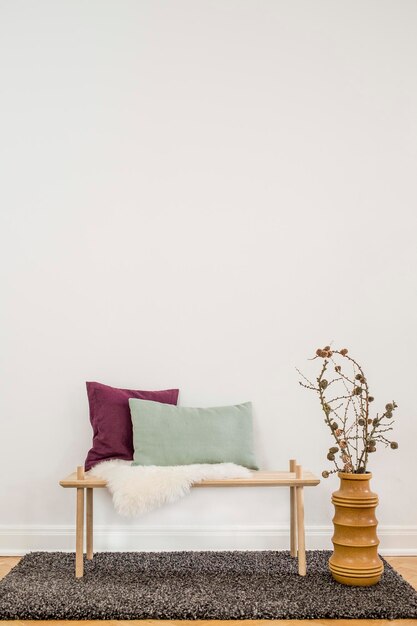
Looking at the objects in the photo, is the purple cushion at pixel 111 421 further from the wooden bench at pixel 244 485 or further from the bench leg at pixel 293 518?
the bench leg at pixel 293 518

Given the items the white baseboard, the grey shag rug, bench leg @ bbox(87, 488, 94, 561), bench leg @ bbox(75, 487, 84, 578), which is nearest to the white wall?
the white baseboard

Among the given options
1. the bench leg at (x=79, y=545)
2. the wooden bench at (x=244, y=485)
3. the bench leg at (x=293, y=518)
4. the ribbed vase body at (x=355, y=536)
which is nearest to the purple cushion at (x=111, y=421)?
the wooden bench at (x=244, y=485)

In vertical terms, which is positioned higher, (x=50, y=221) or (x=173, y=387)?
(x=50, y=221)

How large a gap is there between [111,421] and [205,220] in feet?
3.97

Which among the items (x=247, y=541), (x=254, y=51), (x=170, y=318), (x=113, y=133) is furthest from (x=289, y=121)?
(x=247, y=541)

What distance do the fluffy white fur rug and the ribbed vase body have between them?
18.6 inches

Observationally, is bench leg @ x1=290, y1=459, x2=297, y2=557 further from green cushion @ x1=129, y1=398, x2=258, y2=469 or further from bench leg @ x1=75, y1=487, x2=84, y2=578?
bench leg @ x1=75, y1=487, x2=84, y2=578

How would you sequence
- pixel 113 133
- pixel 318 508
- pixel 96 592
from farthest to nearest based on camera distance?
pixel 113 133, pixel 318 508, pixel 96 592

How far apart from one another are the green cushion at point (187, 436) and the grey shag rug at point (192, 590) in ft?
1.54

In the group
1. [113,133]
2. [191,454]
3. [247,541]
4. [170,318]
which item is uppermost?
[113,133]

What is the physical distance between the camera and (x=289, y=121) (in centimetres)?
392

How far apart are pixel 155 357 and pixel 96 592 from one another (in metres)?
1.32

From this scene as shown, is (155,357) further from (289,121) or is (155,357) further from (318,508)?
(289,121)

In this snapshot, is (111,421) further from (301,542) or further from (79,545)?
(301,542)
